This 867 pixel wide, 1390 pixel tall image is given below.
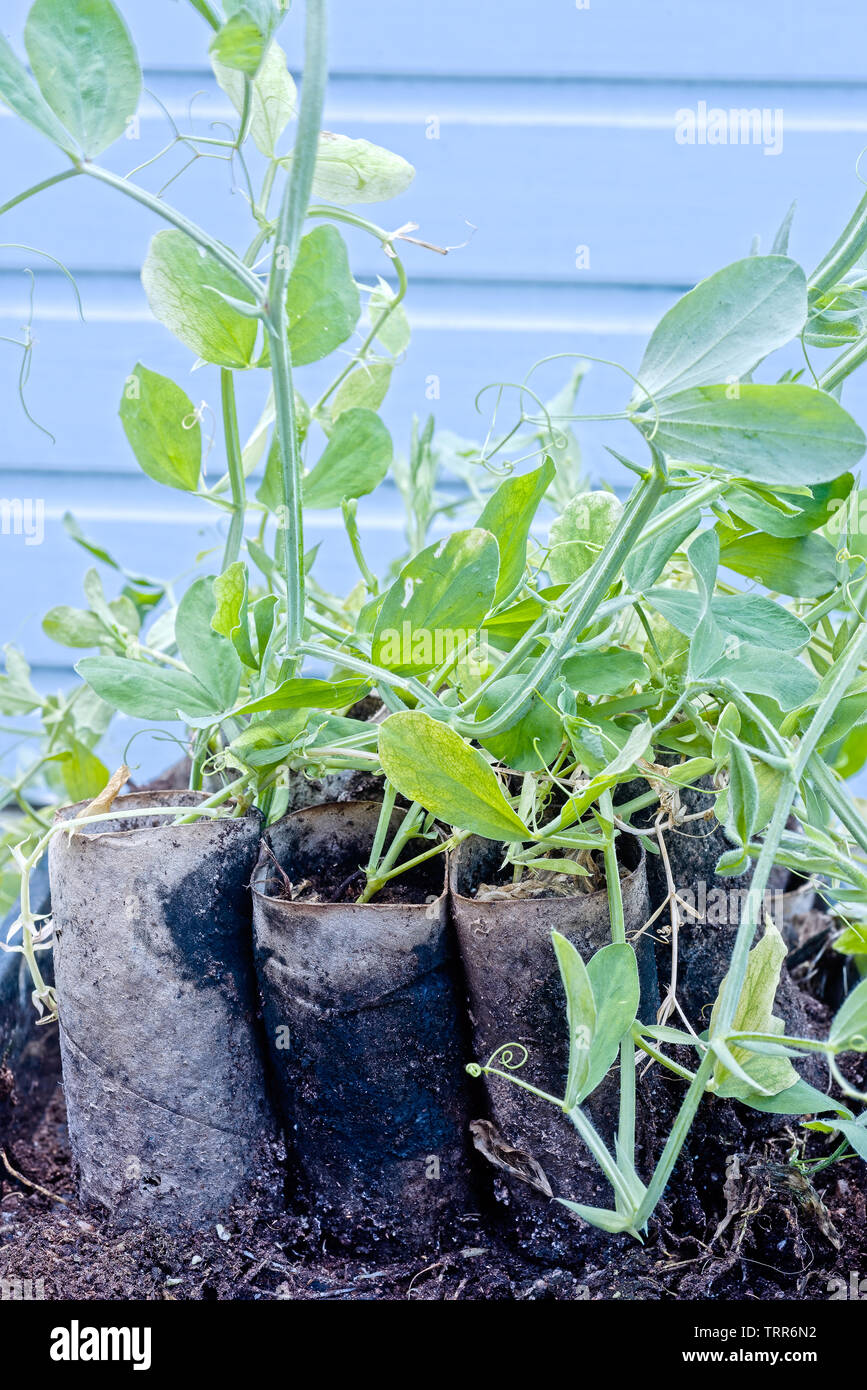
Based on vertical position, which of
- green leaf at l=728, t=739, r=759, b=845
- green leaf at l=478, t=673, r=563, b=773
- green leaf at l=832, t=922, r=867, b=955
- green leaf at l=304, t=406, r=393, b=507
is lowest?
green leaf at l=832, t=922, r=867, b=955

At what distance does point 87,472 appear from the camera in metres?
1.50

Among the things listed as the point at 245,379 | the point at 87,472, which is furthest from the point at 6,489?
the point at 245,379

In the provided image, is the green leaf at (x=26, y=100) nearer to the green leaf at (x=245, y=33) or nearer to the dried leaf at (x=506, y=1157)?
the green leaf at (x=245, y=33)

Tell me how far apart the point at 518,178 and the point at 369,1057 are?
1.24 metres

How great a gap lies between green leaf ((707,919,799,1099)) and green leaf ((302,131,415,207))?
33 cm

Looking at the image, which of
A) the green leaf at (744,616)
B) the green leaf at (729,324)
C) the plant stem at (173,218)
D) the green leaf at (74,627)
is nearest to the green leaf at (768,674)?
the green leaf at (744,616)

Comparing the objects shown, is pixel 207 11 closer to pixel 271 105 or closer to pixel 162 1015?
pixel 271 105

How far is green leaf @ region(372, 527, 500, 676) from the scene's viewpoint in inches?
15.2

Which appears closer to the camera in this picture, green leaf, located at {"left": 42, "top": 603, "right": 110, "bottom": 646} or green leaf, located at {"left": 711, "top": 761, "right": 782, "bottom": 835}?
green leaf, located at {"left": 711, "top": 761, "right": 782, "bottom": 835}

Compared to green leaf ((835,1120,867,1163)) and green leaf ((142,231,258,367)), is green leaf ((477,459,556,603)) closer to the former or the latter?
green leaf ((142,231,258,367))

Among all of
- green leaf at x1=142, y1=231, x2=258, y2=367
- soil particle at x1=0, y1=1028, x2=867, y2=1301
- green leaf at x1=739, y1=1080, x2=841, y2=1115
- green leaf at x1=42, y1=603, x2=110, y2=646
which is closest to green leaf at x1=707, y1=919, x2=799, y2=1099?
green leaf at x1=739, y1=1080, x2=841, y2=1115

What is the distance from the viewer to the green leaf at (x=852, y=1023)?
0.32m

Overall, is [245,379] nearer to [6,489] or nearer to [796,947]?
[6,489]

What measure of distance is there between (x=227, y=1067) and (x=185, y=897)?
0.09 meters
